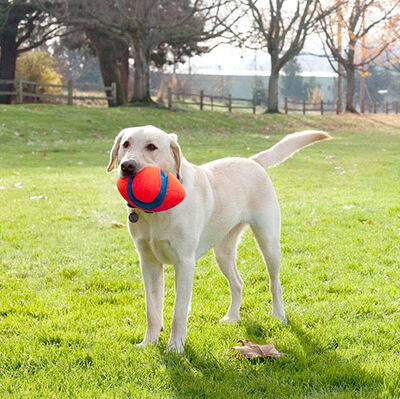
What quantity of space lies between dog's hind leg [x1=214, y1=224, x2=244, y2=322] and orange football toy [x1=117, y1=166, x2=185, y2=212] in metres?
1.22

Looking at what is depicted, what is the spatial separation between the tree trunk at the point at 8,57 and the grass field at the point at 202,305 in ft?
69.3

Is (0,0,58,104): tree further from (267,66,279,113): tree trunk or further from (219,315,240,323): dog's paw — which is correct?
(219,315,240,323): dog's paw

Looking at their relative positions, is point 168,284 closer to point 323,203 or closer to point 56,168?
point 323,203

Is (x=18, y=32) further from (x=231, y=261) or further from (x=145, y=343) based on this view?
(x=145, y=343)

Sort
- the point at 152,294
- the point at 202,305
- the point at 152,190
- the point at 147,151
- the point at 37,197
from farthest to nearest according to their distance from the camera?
1. the point at 37,197
2. the point at 202,305
3. the point at 152,294
4. the point at 147,151
5. the point at 152,190

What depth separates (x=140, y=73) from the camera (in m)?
28.0

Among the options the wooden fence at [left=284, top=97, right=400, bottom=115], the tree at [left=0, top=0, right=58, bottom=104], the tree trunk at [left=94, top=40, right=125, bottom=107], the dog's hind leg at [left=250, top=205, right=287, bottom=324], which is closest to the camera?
the dog's hind leg at [left=250, top=205, right=287, bottom=324]

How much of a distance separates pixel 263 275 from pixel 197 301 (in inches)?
34.7

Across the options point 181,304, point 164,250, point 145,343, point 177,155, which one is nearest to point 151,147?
point 177,155

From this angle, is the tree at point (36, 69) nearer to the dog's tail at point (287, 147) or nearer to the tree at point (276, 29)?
the tree at point (276, 29)

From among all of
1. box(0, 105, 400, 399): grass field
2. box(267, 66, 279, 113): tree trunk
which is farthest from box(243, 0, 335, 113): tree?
box(0, 105, 400, 399): grass field

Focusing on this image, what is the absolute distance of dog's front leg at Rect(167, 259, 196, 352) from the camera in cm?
350

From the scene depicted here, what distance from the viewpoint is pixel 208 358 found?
3.36 m

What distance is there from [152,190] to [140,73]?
25993 millimetres
